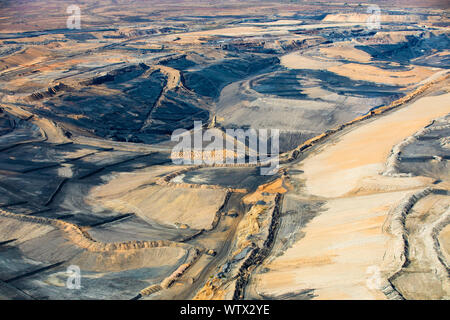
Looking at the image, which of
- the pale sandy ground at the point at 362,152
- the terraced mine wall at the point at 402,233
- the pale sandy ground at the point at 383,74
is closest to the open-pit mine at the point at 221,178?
the terraced mine wall at the point at 402,233

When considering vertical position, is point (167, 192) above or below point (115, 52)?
below

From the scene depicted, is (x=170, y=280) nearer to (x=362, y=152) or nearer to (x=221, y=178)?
(x=221, y=178)

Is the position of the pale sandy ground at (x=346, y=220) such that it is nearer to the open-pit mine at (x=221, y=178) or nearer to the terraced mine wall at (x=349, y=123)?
the open-pit mine at (x=221, y=178)

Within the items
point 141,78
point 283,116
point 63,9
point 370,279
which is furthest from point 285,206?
point 63,9

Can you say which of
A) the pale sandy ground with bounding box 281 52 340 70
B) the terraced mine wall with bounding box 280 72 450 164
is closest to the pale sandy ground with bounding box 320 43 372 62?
the pale sandy ground with bounding box 281 52 340 70

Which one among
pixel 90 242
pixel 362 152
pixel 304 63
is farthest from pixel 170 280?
Result: pixel 304 63

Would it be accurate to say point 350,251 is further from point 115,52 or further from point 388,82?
point 115,52
